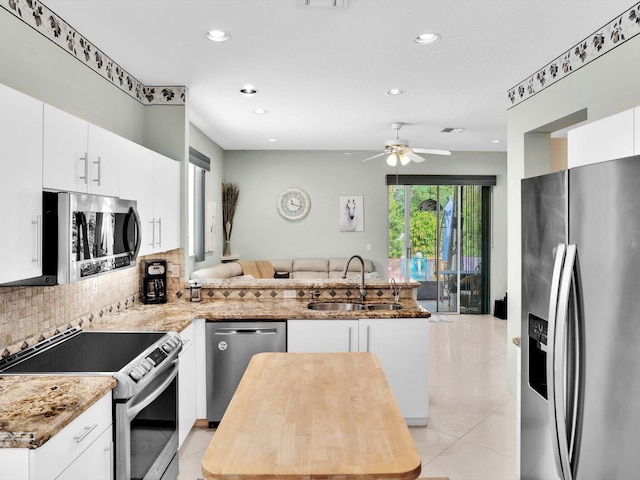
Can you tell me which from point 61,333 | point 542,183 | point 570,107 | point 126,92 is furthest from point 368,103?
point 61,333

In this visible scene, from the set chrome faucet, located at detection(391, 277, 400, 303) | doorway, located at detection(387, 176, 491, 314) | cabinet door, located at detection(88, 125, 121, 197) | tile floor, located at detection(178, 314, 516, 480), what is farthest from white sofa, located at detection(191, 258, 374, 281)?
cabinet door, located at detection(88, 125, 121, 197)

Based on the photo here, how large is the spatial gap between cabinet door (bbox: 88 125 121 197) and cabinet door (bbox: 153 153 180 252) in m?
0.62

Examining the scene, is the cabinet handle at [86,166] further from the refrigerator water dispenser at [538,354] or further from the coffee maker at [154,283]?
the refrigerator water dispenser at [538,354]

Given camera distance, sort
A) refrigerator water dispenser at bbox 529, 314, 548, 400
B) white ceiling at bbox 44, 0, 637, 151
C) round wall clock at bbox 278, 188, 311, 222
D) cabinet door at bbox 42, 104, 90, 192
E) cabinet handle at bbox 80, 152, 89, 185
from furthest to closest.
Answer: round wall clock at bbox 278, 188, 311, 222 < white ceiling at bbox 44, 0, 637, 151 < cabinet handle at bbox 80, 152, 89, 185 < cabinet door at bbox 42, 104, 90, 192 < refrigerator water dispenser at bbox 529, 314, 548, 400

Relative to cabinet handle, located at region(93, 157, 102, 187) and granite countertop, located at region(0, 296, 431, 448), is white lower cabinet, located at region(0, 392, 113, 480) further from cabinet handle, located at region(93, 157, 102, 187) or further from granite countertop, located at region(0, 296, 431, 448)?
cabinet handle, located at region(93, 157, 102, 187)

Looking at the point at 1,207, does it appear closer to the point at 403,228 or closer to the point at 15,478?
the point at 15,478

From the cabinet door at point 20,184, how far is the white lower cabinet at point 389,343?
1.93 meters

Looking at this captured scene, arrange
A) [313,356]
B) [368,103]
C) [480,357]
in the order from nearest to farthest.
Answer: [313,356], [368,103], [480,357]

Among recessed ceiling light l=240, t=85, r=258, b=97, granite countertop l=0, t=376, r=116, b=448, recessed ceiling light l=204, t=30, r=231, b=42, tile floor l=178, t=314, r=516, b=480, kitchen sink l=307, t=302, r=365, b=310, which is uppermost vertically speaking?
recessed ceiling light l=240, t=85, r=258, b=97

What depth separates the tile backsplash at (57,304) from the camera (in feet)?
7.27

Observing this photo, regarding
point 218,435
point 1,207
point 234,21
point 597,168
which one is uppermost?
point 234,21

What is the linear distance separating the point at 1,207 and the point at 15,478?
886mm

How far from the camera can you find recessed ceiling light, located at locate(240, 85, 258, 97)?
→ 4.04 m

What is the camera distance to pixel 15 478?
1.45 metres
